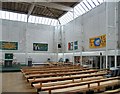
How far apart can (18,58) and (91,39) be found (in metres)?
9.38

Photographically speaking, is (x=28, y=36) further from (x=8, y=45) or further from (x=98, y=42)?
(x=98, y=42)

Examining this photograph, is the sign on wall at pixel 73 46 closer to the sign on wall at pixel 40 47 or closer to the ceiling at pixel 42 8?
the sign on wall at pixel 40 47

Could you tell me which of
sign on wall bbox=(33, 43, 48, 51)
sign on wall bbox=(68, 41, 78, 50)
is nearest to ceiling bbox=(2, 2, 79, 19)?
sign on wall bbox=(68, 41, 78, 50)

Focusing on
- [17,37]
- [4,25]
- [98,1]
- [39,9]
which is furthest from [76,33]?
[4,25]

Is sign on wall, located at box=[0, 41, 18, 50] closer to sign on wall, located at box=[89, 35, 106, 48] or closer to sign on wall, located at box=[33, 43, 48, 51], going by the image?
sign on wall, located at box=[33, 43, 48, 51]

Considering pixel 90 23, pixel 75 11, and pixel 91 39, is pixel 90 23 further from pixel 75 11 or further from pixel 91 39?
pixel 75 11

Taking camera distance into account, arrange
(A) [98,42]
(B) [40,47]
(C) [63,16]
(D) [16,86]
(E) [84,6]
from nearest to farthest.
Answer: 1. (D) [16,86]
2. (A) [98,42]
3. (E) [84,6]
4. (C) [63,16]
5. (B) [40,47]

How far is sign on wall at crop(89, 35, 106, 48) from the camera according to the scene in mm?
11508

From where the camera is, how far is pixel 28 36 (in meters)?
18.5

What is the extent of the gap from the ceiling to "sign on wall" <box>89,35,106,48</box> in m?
4.30

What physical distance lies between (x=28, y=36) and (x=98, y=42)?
955cm

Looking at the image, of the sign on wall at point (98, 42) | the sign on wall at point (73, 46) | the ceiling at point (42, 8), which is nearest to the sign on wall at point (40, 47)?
the sign on wall at point (73, 46)

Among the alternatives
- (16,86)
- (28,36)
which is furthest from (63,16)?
(16,86)

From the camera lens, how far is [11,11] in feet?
57.5
